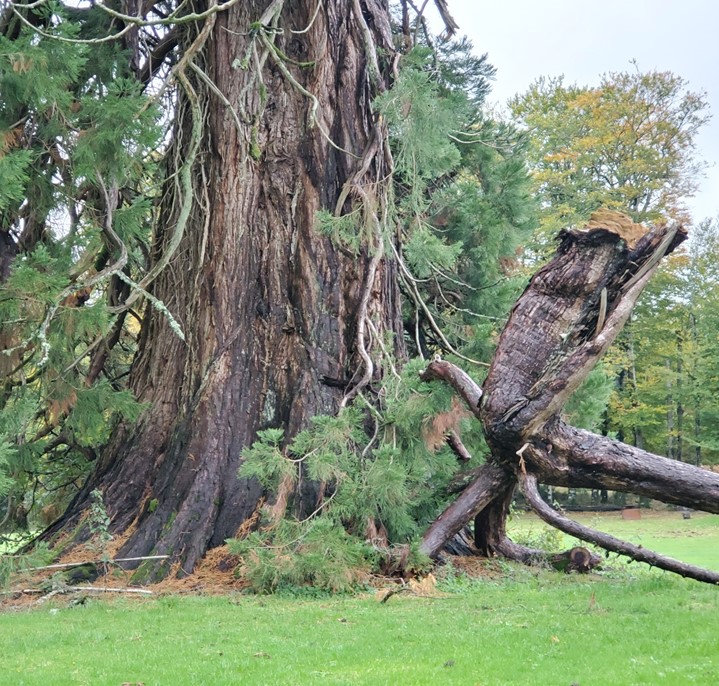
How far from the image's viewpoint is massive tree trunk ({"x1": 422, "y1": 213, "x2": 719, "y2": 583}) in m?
5.97

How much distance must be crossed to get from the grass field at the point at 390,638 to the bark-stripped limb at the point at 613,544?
0.52 feet

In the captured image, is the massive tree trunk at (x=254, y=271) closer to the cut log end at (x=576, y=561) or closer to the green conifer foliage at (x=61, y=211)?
the green conifer foliage at (x=61, y=211)

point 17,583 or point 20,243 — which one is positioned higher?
point 20,243

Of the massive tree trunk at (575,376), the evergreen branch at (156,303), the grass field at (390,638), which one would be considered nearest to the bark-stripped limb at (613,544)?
the massive tree trunk at (575,376)

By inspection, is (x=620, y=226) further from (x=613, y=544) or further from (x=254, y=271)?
(x=254, y=271)

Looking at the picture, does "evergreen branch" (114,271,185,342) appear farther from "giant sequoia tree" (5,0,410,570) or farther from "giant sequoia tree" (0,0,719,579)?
"giant sequoia tree" (5,0,410,570)

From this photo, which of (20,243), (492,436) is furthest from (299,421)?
(20,243)

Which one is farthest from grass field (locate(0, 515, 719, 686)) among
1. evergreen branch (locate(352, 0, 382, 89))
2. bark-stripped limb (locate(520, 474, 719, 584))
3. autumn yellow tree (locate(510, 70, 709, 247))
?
autumn yellow tree (locate(510, 70, 709, 247))

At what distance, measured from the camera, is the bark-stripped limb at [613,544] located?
6043 millimetres

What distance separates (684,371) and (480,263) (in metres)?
17.3

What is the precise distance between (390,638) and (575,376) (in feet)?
7.95

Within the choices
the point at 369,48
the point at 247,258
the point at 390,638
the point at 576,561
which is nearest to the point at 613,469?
the point at 576,561

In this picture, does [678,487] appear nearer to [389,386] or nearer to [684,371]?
[389,386]

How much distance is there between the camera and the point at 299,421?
300 inches
